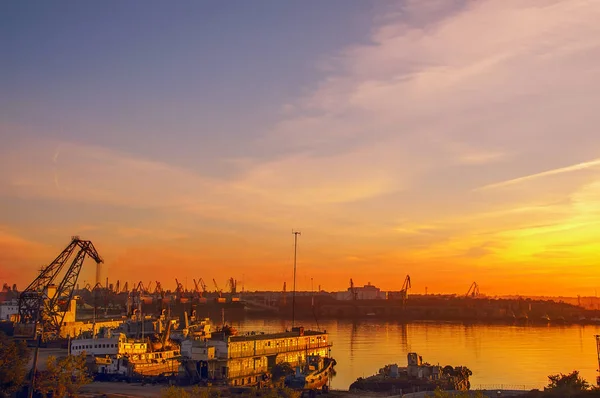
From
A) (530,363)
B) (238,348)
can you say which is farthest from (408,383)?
(530,363)

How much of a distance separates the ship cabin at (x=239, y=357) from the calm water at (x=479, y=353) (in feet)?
23.2

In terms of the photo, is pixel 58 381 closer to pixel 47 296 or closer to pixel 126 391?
pixel 126 391

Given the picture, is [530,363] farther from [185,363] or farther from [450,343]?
[185,363]

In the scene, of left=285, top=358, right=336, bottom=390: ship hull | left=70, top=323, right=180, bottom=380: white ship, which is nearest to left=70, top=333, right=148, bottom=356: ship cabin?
left=70, top=323, right=180, bottom=380: white ship

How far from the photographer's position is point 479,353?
329ft

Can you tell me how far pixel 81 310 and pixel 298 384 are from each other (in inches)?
5292

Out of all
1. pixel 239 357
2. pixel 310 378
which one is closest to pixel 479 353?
pixel 239 357

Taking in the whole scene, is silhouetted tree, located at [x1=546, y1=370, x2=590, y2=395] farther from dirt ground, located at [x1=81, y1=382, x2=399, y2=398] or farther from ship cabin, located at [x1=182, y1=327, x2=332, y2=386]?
ship cabin, located at [x1=182, y1=327, x2=332, y2=386]

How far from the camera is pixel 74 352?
209ft

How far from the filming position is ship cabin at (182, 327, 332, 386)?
195 ft

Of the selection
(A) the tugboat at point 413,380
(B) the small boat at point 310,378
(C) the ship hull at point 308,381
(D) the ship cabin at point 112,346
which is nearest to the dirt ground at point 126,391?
(B) the small boat at point 310,378

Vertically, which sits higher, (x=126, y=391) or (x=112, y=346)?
(x=112, y=346)

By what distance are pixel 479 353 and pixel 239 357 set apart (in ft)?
170

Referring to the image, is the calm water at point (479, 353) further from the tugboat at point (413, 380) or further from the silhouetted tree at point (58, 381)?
the silhouetted tree at point (58, 381)
